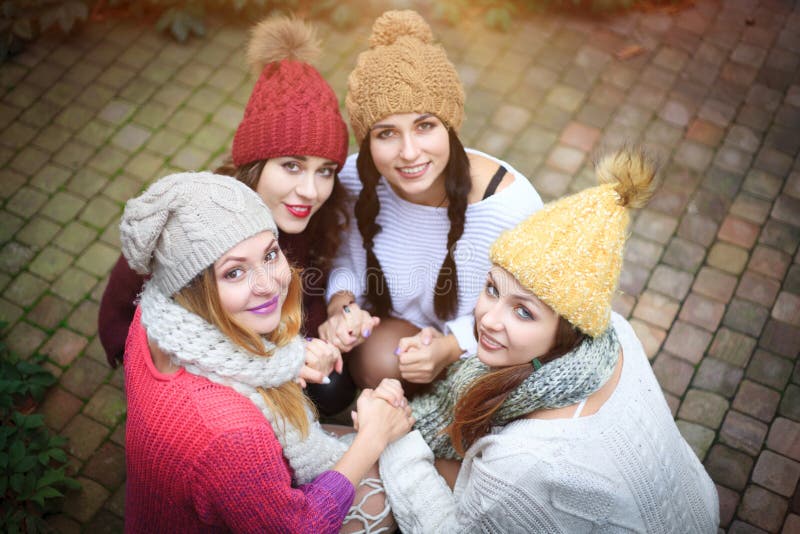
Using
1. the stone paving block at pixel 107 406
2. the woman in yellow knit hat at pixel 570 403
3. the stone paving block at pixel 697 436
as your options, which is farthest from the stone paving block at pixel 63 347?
the stone paving block at pixel 697 436

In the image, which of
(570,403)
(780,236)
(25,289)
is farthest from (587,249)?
(25,289)

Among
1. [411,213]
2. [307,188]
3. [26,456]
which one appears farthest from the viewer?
[26,456]

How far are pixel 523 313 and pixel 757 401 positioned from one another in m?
2.43

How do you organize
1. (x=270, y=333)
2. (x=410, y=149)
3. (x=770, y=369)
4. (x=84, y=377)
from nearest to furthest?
(x=270, y=333) < (x=410, y=149) < (x=770, y=369) < (x=84, y=377)

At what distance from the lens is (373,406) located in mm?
2787

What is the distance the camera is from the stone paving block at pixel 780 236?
4410mm

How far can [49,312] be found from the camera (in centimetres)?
430

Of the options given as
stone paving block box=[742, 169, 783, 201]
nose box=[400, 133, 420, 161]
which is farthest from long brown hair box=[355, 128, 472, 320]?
stone paving block box=[742, 169, 783, 201]

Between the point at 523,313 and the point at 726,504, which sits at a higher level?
the point at 523,313

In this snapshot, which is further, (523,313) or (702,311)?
(702,311)

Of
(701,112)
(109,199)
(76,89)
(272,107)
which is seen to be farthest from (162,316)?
(701,112)

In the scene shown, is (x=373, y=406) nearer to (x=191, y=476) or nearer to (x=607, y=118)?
(x=191, y=476)

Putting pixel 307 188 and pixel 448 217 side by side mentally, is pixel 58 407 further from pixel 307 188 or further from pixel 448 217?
pixel 448 217

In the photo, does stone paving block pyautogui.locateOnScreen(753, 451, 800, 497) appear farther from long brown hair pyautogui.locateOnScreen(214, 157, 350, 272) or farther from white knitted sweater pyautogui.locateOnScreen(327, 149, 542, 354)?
long brown hair pyautogui.locateOnScreen(214, 157, 350, 272)
